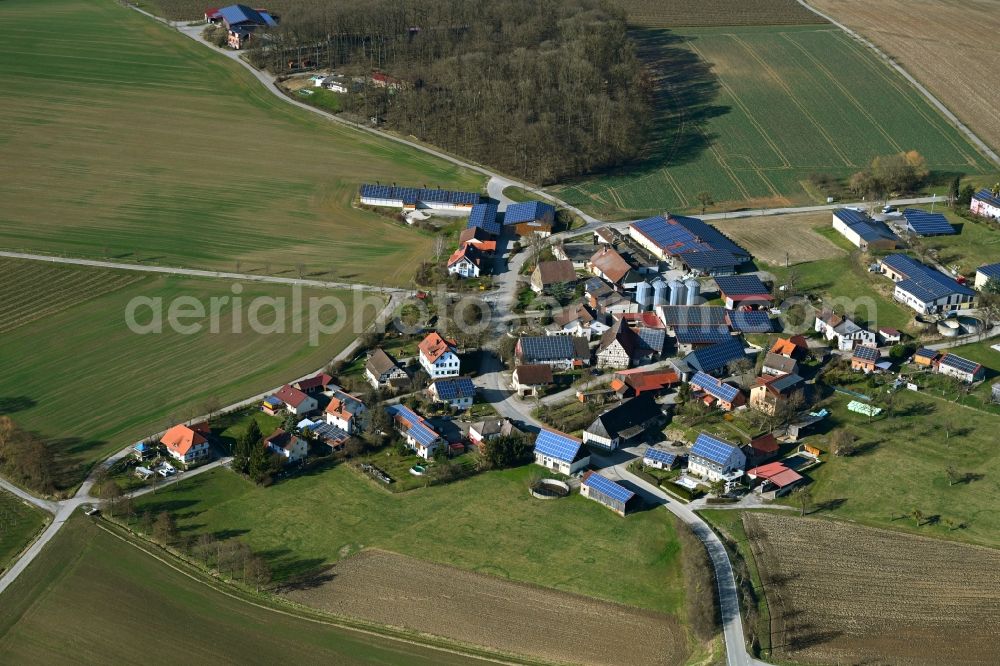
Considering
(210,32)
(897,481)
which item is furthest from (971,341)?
(210,32)

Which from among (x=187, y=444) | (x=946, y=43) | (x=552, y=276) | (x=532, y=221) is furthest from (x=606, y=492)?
(x=946, y=43)

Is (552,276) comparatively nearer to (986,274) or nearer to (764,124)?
(986,274)

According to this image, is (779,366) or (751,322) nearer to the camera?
(779,366)

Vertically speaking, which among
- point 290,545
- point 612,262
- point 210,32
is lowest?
point 290,545

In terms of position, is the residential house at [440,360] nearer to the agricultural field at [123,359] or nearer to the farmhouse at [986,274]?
the agricultural field at [123,359]

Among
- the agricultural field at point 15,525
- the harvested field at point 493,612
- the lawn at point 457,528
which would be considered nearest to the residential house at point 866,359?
the lawn at point 457,528

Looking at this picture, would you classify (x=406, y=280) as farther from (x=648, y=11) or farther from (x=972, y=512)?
(x=648, y=11)
